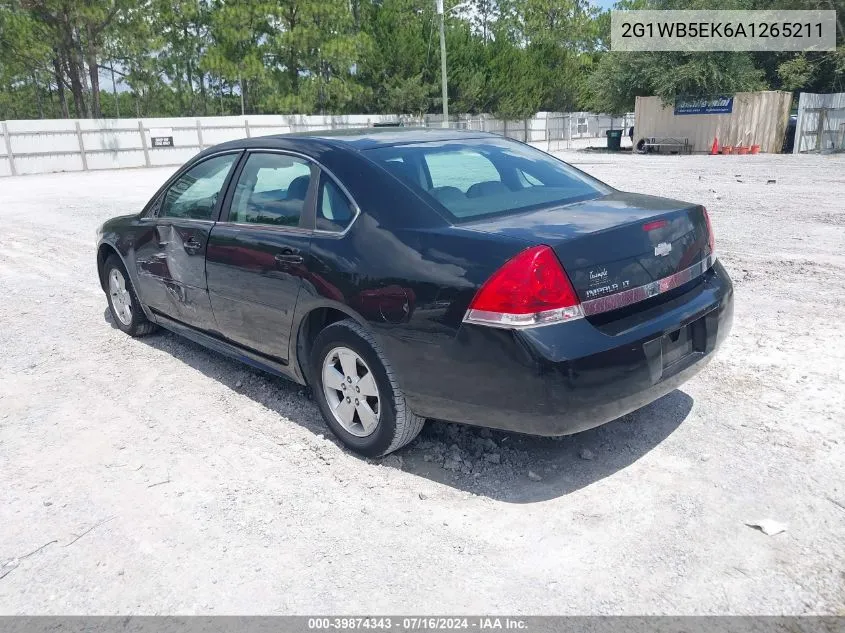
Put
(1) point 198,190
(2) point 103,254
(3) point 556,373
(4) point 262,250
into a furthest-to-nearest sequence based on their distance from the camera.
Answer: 1. (2) point 103,254
2. (1) point 198,190
3. (4) point 262,250
4. (3) point 556,373

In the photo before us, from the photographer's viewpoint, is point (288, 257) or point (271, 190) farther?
point (271, 190)

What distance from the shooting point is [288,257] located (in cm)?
362

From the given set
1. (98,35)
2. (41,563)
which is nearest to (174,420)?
(41,563)

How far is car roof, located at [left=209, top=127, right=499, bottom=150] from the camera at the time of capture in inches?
149

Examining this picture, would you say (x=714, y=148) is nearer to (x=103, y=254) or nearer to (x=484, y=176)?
(x=103, y=254)

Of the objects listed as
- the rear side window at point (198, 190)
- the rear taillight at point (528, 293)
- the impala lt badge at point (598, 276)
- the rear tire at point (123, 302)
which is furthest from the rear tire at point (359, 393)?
the rear tire at point (123, 302)

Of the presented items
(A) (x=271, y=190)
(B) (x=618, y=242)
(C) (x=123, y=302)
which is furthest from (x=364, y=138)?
(C) (x=123, y=302)

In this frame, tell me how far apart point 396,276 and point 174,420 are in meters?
1.88

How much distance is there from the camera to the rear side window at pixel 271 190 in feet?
12.3

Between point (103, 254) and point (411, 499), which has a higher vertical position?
point (103, 254)

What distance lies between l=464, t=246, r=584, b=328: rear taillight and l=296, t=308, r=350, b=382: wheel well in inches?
37.3

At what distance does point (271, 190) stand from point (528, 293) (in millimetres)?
1868

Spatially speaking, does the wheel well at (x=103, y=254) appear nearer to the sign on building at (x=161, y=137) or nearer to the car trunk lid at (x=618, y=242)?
the car trunk lid at (x=618, y=242)

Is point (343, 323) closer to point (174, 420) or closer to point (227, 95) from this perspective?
point (174, 420)
